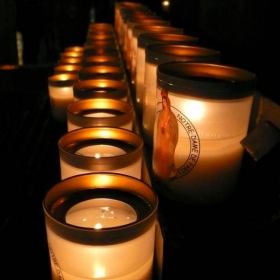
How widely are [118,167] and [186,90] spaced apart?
0.20 m

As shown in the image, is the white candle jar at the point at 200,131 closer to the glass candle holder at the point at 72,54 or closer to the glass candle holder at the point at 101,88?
the glass candle holder at the point at 101,88

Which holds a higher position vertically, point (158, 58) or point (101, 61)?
point (158, 58)

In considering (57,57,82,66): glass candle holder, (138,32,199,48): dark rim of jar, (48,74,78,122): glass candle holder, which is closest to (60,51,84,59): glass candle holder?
(57,57,82,66): glass candle holder

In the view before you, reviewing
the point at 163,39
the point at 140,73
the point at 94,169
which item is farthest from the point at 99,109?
the point at 94,169

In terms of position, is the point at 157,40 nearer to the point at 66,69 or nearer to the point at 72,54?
the point at 66,69

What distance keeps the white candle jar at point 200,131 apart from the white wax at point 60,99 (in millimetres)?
895

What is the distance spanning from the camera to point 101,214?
0.63 m

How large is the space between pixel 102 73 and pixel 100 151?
1.74 feet

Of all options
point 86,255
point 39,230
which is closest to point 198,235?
point 86,255

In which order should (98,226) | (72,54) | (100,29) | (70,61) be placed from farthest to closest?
(100,29), (72,54), (70,61), (98,226)

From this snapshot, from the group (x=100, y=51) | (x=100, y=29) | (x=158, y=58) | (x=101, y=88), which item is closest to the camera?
(x=158, y=58)

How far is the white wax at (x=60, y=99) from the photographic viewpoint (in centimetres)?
149

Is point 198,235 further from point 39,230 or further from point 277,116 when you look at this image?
point 39,230

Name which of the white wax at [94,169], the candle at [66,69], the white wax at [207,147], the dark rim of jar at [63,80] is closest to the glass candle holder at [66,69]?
the candle at [66,69]
